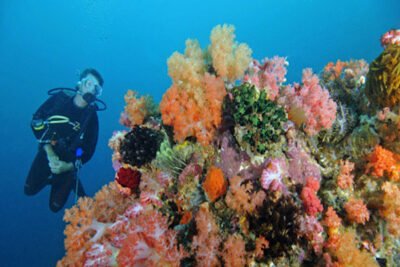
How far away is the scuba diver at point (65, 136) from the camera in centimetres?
962

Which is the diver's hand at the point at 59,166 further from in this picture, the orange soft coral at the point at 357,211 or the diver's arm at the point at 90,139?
the orange soft coral at the point at 357,211

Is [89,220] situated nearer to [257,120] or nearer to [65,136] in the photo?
[257,120]

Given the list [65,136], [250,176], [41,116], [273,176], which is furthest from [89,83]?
[273,176]

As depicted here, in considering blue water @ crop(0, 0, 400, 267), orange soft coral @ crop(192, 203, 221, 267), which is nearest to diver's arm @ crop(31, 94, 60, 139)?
orange soft coral @ crop(192, 203, 221, 267)

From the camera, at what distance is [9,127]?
274 feet

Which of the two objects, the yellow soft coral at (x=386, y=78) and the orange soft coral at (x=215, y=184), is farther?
the yellow soft coral at (x=386, y=78)

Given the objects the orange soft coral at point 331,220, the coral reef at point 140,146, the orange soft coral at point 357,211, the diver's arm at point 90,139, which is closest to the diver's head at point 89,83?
the diver's arm at point 90,139

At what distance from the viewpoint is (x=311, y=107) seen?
4.16 m

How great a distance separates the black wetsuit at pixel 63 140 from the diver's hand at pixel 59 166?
15cm

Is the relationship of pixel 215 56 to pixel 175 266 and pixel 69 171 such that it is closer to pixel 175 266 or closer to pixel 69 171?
pixel 175 266

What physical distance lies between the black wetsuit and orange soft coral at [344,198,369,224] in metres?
8.95

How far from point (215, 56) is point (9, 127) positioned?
329ft

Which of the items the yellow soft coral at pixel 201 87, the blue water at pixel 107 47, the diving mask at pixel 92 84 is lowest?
the yellow soft coral at pixel 201 87

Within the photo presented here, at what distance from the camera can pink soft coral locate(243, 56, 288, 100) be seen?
4.46m
